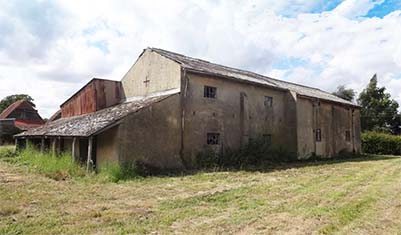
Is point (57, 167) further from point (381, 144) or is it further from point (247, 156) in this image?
point (381, 144)

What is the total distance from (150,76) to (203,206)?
42.3 ft

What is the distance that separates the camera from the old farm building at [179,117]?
1555 centimetres

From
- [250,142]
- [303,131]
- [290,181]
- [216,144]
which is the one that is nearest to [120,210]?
[290,181]

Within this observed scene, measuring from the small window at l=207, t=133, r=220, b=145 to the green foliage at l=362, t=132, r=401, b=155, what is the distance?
2229cm

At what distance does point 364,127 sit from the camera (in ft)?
154

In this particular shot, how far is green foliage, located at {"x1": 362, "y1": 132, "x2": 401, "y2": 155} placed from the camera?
3297 centimetres

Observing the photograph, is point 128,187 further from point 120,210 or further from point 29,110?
point 29,110

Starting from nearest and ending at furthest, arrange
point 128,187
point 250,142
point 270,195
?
point 270,195 → point 128,187 → point 250,142

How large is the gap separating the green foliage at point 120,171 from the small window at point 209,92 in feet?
20.2

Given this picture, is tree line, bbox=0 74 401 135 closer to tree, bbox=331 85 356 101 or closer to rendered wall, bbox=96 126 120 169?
tree, bbox=331 85 356 101

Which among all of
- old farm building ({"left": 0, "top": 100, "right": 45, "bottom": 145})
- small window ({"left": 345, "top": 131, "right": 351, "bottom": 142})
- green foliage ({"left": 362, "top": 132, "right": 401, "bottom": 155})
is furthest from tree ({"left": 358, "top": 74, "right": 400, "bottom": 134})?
old farm building ({"left": 0, "top": 100, "right": 45, "bottom": 145})

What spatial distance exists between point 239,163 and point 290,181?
591 cm

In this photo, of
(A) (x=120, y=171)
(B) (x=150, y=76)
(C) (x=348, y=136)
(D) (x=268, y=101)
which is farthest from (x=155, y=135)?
(C) (x=348, y=136)

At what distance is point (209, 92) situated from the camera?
18797 millimetres
